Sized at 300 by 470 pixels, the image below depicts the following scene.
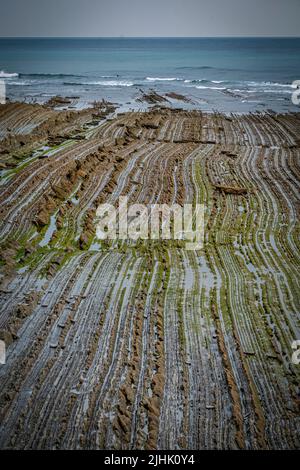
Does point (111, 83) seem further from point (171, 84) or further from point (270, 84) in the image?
point (270, 84)

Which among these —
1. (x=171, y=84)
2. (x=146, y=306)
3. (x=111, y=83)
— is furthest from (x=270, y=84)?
(x=146, y=306)

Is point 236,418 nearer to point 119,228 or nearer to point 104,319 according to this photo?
point 104,319

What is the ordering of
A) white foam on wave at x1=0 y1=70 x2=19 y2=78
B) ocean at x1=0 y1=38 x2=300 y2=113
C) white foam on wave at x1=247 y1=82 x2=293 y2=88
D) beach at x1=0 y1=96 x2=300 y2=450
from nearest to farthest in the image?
1. beach at x1=0 y1=96 x2=300 y2=450
2. ocean at x1=0 y1=38 x2=300 y2=113
3. white foam on wave at x1=247 y1=82 x2=293 y2=88
4. white foam on wave at x1=0 y1=70 x2=19 y2=78

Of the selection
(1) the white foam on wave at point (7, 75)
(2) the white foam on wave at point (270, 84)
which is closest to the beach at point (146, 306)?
(2) the white foam on wave at point (270, 84)

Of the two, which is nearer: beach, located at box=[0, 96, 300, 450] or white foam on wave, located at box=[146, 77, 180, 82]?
beach, located at box=[0, 96, 300, 450]

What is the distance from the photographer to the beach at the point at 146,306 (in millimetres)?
8406

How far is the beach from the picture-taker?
8406mm

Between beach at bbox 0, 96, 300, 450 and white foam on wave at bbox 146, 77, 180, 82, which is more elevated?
white foam on wave at bbox 146, 77, 180, 82

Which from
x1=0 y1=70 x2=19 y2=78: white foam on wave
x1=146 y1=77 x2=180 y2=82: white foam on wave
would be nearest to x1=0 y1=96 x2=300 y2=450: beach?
x1=146 y1=77 x2=180 y2=82: white foam on wave

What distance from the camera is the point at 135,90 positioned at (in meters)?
46.5

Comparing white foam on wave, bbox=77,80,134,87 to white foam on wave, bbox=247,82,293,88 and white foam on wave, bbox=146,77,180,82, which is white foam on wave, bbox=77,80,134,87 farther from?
white foam on wave, bbox=247,82,293,88
